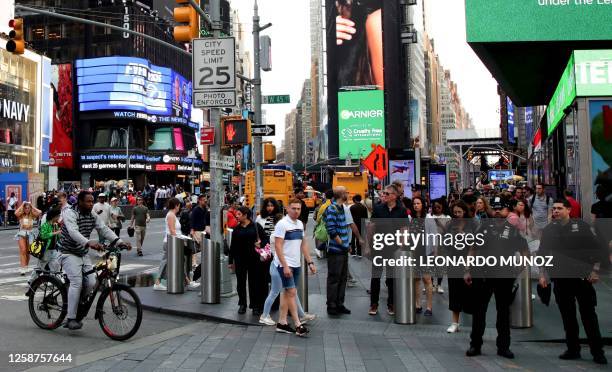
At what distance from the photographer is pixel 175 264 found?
418 inches

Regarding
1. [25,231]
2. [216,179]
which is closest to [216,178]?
[216,179]

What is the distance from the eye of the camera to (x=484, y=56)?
15500 millimetres

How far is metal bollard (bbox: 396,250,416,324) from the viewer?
837 centimetres

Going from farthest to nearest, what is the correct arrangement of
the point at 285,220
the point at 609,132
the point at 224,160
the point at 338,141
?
the point at 338,141 < the point at 609,132 < the point at 224,160 < the point at 285,220

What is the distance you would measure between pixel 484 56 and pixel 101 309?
12304 mm

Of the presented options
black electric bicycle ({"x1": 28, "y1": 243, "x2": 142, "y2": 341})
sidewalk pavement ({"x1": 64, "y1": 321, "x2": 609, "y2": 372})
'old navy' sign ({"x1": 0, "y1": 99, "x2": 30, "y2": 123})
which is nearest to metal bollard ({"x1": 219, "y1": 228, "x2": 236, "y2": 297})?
sidewalk pavement ({"x1": 64, "y1": 321, "x2": 609, "y2": 372})

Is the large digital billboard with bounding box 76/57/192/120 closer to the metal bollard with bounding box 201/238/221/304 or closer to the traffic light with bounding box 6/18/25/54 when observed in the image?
the traffic light with bounding box 6/18/25/54

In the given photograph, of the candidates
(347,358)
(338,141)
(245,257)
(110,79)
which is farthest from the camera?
(338,141)

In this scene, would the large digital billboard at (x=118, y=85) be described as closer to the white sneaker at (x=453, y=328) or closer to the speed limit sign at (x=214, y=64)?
the speed limit sign at (x=214, y=64)

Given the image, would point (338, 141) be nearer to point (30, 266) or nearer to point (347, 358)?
point (30, 266)

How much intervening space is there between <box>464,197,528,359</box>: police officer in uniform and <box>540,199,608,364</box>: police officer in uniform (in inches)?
19.4

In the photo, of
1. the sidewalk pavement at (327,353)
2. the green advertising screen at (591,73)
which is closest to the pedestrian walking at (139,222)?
the sidewalk pavement at (327,353)

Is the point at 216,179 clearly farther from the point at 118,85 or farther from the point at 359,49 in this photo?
the point at 359,49

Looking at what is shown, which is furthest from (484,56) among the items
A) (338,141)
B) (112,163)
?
(338,141)
